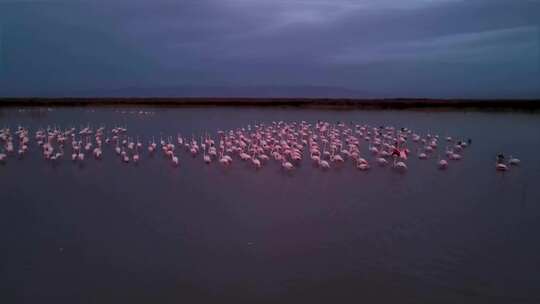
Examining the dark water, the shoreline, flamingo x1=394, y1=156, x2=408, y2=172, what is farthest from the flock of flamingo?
the shoreline

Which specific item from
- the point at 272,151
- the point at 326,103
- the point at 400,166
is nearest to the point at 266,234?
the point at 400,166

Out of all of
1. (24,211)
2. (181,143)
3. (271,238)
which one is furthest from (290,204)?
(181,143)

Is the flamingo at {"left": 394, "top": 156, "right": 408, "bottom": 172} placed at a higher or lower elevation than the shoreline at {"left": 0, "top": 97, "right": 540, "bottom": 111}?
lower

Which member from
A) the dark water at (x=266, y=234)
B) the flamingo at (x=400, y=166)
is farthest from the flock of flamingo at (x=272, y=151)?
the dark water at (x=266, y=234)

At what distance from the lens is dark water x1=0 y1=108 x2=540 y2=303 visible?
263 inches

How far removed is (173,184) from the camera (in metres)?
12.1

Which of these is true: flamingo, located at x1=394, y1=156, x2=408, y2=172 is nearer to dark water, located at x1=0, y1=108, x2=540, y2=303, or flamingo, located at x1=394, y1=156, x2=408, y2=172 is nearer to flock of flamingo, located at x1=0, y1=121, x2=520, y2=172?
flock of flamingo, located at x1=0, y1=121, x2=520, y2=172

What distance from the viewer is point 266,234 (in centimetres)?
859

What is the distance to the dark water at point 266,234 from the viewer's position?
667cm

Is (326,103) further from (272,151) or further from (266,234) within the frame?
(266,234)

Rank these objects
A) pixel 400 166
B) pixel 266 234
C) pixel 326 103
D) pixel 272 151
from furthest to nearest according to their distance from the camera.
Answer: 1. pixel 326 103
2. pixel 272 151
3. pixel 400 166
4. pixel 266 234

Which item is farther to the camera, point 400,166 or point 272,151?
point 272,151

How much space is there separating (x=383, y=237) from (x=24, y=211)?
6271mm

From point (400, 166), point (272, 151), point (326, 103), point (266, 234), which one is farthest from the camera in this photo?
point (326, 103)
